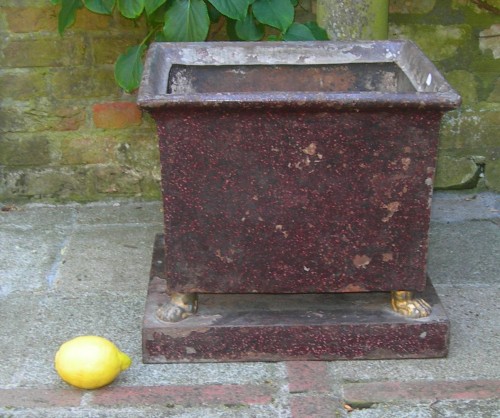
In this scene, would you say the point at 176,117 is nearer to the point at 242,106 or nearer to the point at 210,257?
the point at 242,106

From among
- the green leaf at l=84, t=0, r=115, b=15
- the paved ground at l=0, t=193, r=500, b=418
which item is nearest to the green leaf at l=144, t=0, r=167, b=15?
the green leaf at l=84, t=0, r=115, b=15

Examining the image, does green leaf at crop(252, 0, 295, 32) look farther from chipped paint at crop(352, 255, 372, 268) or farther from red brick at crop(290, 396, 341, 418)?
red brick at crop(290, 396, 341, 418)

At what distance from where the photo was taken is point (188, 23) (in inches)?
121

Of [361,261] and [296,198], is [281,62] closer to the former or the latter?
[296,198]

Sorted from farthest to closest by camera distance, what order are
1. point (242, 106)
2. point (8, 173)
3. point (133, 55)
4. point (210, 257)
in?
point (8, 173) → point (133, 55) → point (210, 257) → point (242, 106)

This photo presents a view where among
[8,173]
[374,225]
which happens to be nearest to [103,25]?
[8,173]

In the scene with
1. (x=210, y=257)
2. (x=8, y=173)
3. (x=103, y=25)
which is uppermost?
(x=103, y=25)

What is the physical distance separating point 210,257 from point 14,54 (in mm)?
1527

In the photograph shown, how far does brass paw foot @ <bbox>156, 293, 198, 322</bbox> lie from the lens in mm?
2404

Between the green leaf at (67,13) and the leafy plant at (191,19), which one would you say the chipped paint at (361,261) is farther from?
the green leaf at (67,13)

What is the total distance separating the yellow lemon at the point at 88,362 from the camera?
2.20 m

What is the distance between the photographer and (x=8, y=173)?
11.8 ft

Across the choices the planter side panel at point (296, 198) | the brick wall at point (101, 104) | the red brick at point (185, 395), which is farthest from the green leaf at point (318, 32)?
the red brick at point (185, 395)

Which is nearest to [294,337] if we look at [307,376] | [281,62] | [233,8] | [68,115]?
[307,376]
